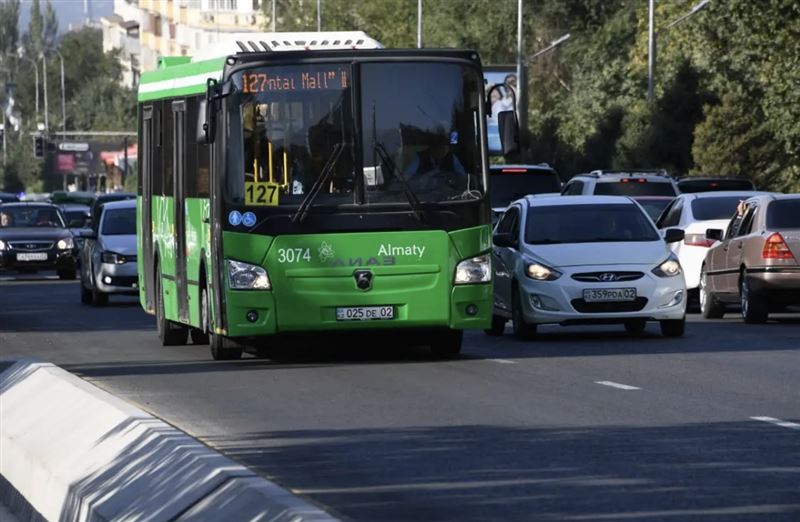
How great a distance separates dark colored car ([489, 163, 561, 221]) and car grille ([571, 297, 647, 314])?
48.3 ft

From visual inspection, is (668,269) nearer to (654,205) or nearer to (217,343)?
(217,343)

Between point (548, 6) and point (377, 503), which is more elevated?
point (548, 6)

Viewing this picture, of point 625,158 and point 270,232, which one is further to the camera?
point 625,158

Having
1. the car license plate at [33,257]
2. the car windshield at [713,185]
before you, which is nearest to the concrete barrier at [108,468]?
the car windshield at [713,185]

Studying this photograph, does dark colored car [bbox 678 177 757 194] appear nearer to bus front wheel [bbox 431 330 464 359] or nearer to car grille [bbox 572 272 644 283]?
car grille [bbox 572 272 644 283]

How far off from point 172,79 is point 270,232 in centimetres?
404

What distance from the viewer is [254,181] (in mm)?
19250

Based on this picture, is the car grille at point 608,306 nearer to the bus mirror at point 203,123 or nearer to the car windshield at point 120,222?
the bus mirror at point 203,123

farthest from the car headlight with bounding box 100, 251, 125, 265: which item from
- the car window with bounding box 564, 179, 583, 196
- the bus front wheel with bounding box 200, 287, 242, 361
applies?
the bus front wheel with bounding box 200, 287, 242, 361

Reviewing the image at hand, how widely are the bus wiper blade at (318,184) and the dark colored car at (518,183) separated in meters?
18.4

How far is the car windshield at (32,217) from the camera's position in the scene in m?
48.6

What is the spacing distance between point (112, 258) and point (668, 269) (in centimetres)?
1471

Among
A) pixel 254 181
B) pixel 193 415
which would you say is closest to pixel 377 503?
pixel 193 415

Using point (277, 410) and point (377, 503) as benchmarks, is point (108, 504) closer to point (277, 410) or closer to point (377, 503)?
point (377, 503)
